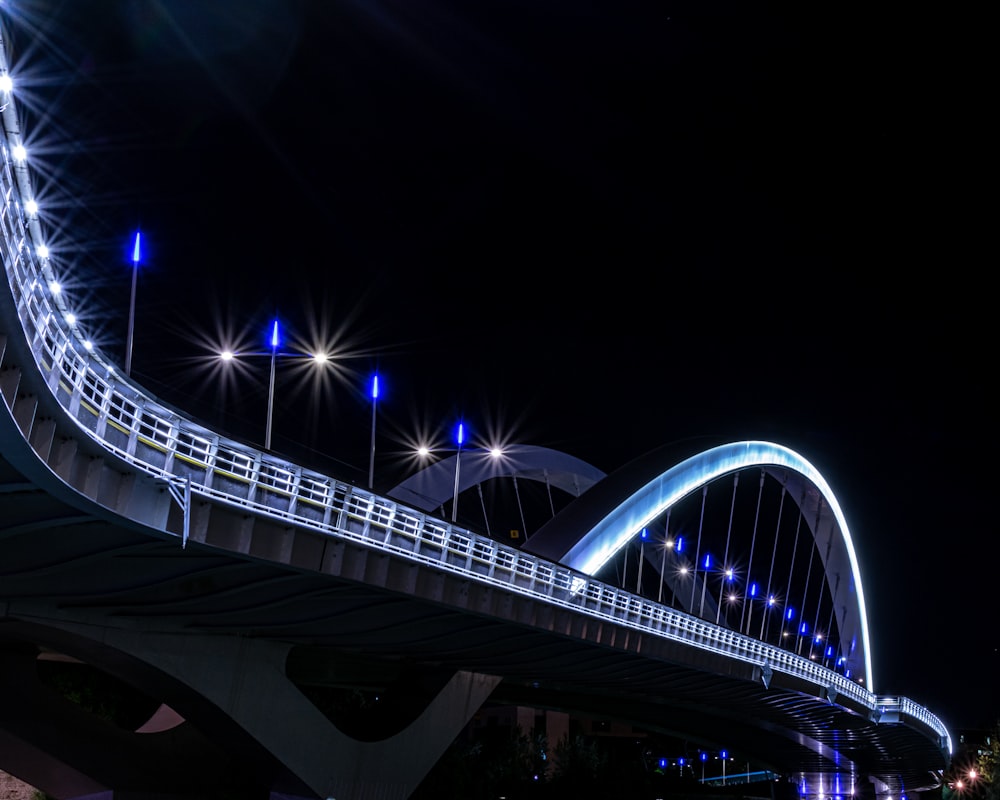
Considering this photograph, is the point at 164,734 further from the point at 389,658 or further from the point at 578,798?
the point at 578,798

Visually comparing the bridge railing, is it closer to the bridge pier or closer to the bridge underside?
the bridge underside

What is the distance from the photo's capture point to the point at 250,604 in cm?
2409

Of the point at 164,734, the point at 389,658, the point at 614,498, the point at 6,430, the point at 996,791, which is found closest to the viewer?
the point at 6,430

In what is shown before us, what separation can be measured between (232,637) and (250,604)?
4.30 m

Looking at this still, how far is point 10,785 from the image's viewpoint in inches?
1401

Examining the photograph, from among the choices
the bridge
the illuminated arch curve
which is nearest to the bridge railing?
the bridge

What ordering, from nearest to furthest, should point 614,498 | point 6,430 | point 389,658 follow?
point 6,430 < point 389,658 < point 614,498

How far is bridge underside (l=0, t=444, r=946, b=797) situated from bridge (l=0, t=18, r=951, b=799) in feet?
0.26

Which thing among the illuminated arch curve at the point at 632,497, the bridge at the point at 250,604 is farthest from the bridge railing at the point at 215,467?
the illuminated arch curve at the point at 632,497

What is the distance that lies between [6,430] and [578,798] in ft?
164

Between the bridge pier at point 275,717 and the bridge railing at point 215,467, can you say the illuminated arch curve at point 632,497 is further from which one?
the bridge pier at point 275,717

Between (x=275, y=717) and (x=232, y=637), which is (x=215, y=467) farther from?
(x=275, y=717)

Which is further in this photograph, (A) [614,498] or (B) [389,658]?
(A) [614,498]

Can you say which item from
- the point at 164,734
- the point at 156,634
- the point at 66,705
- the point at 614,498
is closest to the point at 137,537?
the point at 156,634
